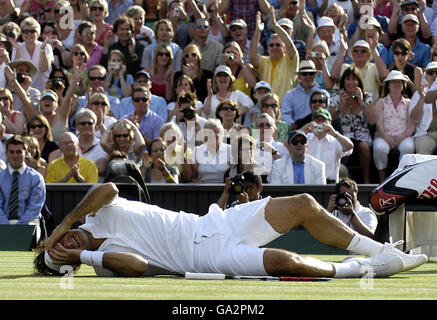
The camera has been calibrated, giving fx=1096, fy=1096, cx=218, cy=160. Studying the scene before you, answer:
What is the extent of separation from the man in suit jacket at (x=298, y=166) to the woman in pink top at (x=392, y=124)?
1.16 meters

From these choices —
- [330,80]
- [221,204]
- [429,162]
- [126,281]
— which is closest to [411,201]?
[429,162]

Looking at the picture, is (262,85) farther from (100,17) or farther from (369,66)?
(100,17)

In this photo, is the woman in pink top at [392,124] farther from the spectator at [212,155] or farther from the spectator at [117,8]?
the spectator at [117,8]

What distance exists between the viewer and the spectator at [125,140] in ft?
44.8

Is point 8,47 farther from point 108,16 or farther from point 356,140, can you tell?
point 356,140

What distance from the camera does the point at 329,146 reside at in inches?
539

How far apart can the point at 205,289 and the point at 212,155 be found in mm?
6940

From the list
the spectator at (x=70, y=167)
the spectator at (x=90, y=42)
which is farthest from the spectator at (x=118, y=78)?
the spectator at (x=70, y=167)

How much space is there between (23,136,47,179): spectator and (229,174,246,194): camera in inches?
124

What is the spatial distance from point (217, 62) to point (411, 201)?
21.2 ft

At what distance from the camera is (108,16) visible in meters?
17.9

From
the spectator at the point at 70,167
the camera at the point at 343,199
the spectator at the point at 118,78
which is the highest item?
the spectator at the point at 118,78

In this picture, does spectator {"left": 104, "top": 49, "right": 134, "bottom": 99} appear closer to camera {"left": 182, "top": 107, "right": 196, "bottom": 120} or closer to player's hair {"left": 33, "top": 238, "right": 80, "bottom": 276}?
camera {"left": 182, "top": 107, "right": 196, "bottom": 120}

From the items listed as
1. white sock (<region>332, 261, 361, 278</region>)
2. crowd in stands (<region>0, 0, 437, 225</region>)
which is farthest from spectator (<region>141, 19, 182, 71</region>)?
white sock (<region>332, 261, 361, 278</region>)
